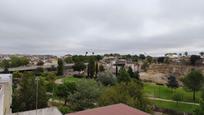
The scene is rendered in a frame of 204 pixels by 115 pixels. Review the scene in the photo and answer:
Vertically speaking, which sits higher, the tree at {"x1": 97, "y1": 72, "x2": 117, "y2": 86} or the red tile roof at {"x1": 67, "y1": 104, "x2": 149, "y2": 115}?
the red tile roof at {"x1": 67, "y1": 104, "x2": 149, "y2": 115}

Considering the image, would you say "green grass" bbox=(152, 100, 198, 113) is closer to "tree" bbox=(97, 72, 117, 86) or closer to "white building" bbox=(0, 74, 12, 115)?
"tree" bbox=(97, 72, 117, 86)

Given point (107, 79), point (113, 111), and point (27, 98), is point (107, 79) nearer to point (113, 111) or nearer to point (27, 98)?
point (27, 98)

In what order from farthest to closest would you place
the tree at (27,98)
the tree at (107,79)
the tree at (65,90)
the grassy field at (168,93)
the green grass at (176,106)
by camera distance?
the tree at (107,79)
the grassy field at (168,93)
the tree at (65,90)
the green grass at (176,106)
the tree at (27,98)

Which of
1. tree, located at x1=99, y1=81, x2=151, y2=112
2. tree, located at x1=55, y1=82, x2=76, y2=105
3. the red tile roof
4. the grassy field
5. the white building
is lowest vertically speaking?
the grassy field

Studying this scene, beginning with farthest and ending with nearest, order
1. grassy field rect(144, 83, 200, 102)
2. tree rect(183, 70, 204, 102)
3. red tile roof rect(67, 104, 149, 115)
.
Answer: grassy field rect(144, 83, 200, 102) < tree rect(183, 70, 204, 102) < red tile roof rect(67, 104, 149, 115)

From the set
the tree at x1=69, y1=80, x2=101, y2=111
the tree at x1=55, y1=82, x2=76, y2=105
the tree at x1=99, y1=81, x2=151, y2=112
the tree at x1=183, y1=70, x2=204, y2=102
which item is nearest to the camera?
the tree at x1=99, y1=81, x2=151, y2=112

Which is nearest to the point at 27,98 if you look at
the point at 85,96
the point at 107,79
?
the point at 85,96

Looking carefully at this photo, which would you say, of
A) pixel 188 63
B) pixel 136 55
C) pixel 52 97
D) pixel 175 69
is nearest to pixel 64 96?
pixel 52 97

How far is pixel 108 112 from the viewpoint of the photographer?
22391 mm

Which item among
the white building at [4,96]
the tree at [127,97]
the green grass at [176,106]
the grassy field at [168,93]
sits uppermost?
the white building at [4,96]

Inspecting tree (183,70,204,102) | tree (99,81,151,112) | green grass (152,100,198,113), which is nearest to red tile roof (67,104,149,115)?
tree (99,81,151,112)

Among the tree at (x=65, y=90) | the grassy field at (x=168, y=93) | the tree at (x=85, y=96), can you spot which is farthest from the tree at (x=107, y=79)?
the tree at (x=85, y=96)

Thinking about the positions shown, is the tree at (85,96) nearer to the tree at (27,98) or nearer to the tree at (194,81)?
the tree at (27,98)

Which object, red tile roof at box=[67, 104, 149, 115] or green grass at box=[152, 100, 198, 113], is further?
green grass at box=[152, 100, 198, 113]
